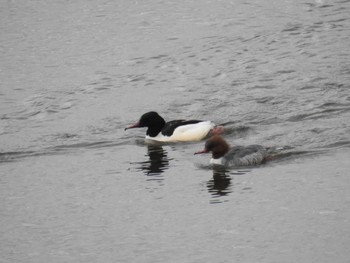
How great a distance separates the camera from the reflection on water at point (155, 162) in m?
15.3

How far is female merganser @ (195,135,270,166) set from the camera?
1510cm

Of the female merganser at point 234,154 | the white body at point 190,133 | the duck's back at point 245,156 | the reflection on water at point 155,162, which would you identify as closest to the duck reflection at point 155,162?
the reflection on water at point 155,162

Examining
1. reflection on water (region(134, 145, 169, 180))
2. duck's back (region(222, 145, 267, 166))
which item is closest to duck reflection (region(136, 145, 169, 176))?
reflection on water (region(134, 145, 169, 180))

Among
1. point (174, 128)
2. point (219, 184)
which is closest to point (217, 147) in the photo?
point (219, 184)

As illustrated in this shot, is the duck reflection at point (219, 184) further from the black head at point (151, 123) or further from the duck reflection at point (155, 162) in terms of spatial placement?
the black head at point (151, 123)

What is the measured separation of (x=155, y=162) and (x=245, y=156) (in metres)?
2.00

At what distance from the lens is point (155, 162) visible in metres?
16.2

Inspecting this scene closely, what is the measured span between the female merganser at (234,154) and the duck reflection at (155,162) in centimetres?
85

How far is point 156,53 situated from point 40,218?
12.2 meters

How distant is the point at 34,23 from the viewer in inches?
1053

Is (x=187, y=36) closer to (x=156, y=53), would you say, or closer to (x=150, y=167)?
(x=156, y=53)

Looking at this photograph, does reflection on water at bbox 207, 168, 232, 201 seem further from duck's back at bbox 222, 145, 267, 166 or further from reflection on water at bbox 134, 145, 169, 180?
reflection on water at bbox 134, 145, 169, 180

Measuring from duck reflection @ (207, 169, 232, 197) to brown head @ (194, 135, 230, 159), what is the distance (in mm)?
418

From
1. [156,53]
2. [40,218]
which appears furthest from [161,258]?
[156,53]
